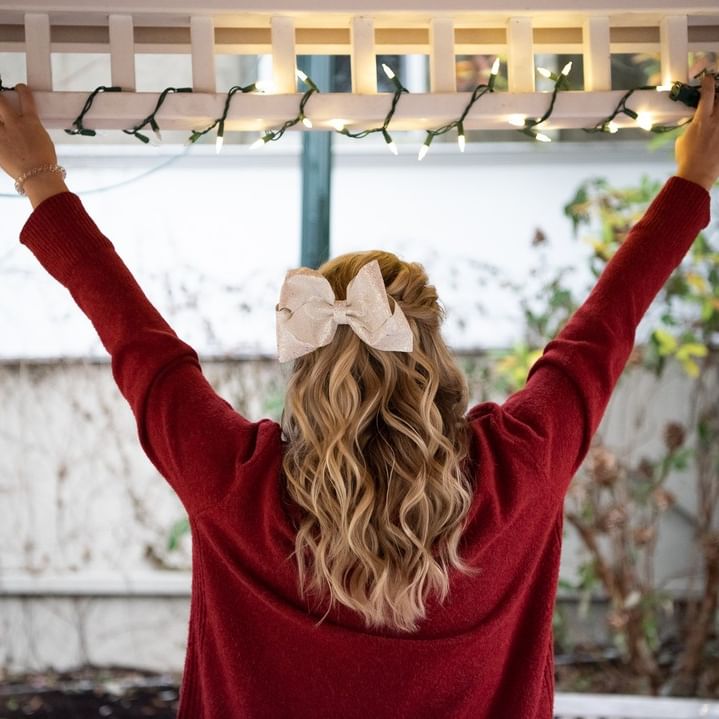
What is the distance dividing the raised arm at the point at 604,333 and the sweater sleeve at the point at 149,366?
0.35 m

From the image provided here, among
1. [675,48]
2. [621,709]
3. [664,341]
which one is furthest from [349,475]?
[664,341]

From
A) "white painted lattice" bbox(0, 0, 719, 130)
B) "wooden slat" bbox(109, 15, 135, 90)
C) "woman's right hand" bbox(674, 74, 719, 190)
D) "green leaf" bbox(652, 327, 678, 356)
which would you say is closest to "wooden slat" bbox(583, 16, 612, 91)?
"white painted lattice" bbox(0, 0, 719, 130)

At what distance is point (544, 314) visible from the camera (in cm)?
265

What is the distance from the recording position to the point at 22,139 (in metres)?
1.13

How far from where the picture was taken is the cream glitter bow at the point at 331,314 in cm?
101

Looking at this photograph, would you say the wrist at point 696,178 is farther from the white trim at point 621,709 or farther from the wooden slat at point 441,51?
the white trim at point 621,709

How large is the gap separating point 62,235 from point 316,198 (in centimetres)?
89

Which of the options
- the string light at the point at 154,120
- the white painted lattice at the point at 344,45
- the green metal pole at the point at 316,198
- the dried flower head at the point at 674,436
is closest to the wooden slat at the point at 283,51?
the white painted lattice at the point at 344,45

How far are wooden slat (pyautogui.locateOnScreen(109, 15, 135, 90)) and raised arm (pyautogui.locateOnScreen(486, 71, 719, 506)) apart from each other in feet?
2.10

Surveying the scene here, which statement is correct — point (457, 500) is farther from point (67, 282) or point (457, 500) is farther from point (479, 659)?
point (67, 282)

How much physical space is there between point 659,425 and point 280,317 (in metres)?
2.21

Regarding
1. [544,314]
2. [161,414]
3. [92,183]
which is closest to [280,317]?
[161,414]

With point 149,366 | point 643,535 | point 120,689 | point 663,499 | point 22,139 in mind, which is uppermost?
point 22,139

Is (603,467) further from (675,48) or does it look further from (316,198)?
(675,48)
